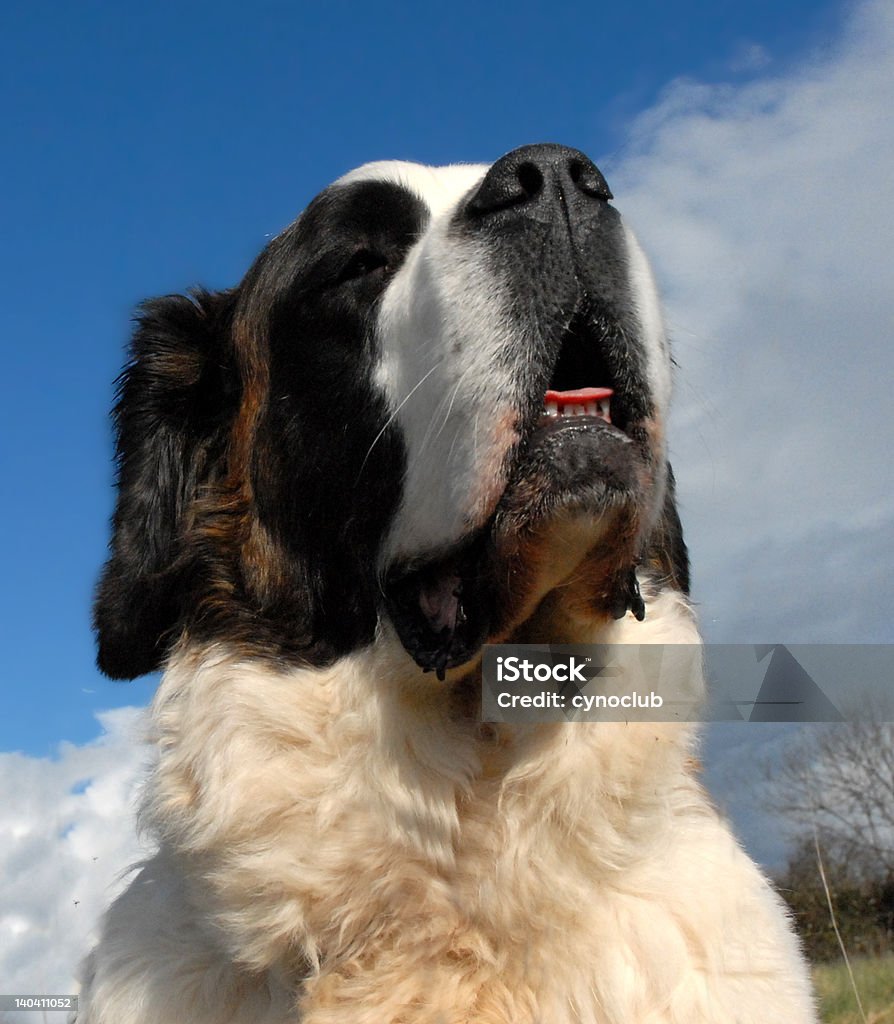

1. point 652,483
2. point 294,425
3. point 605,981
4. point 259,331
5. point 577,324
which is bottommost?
point 605,981

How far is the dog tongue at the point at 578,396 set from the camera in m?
2.16

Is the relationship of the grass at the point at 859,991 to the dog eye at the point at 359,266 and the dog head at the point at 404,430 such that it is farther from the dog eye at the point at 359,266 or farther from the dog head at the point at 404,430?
the dog eye at the point at 359,266

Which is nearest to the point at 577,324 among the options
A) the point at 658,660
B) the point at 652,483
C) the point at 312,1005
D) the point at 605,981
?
the point at 652,483

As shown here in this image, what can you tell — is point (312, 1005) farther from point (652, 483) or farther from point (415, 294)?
point (415, 294)

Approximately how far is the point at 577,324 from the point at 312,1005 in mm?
1380

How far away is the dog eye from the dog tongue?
639 millimetres

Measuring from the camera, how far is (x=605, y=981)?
84.5 inches

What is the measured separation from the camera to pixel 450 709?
2.37 metres

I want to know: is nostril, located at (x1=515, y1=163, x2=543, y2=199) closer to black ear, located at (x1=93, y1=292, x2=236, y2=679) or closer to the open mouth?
the open mouth

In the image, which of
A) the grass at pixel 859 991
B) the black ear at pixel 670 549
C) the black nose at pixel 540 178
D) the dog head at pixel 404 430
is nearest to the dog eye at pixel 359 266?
the dog head at pixel 404 430

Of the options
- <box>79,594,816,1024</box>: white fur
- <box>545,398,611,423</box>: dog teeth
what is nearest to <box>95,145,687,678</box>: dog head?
<box>545,398,611,423</box>: dog teeth

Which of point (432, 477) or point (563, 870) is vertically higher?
point (432, 477)

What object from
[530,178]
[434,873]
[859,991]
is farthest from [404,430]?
[859,991]

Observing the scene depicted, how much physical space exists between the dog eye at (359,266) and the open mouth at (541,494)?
61 cm
